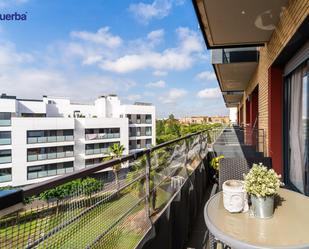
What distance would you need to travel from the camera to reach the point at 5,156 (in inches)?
1313

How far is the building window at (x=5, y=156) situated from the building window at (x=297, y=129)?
118 feet

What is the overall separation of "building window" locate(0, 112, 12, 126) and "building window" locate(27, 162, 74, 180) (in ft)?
21.9

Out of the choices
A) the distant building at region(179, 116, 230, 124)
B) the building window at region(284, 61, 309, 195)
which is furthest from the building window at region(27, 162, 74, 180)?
the distant building at region(179, 116, 230, 124)

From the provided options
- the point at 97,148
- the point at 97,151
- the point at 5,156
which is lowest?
the point at 97,151

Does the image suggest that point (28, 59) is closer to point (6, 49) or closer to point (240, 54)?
point (6, 49)

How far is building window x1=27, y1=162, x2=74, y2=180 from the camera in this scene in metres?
34.3

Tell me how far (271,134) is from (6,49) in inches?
1663

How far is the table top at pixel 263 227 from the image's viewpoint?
1.35 meters

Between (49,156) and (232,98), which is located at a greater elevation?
(232,98)

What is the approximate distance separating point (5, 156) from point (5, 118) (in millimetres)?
5152

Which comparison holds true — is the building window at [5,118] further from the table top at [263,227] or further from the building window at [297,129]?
the table top at [263,227]

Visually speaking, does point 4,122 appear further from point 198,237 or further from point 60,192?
point 60,192

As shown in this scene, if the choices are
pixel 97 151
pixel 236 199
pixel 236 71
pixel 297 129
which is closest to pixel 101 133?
pixel 97 151

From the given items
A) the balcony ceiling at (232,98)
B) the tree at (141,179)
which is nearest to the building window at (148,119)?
the balcony ceiling at (232,98)
